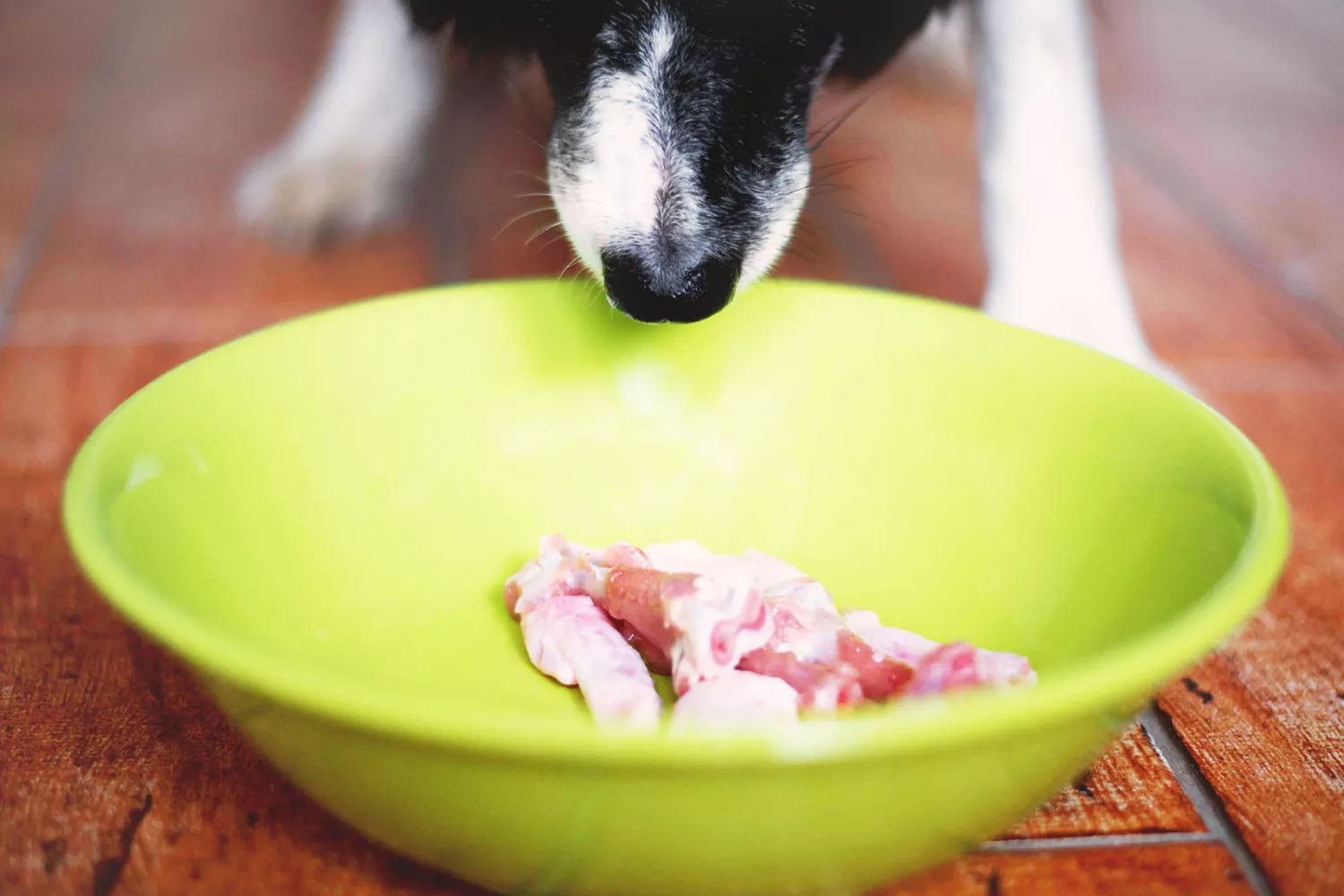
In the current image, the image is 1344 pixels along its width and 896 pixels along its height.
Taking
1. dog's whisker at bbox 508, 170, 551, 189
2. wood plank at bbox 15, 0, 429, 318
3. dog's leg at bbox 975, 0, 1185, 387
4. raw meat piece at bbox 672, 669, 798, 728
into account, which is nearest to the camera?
raw meat piece at bbox 672, 669, 798, 728

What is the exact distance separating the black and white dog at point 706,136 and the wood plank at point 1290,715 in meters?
0.26

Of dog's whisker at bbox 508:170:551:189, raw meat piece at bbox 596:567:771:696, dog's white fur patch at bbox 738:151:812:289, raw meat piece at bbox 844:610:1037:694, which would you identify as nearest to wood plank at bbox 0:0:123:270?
dog's whisker at bbox 508:170:551:189

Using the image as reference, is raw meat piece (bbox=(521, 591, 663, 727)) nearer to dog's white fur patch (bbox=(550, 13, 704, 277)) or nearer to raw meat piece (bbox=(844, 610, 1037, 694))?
raw meat piece (bbox=(844, 610, 1037, 694))

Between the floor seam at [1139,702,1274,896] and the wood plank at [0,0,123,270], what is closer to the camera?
the floor seam at [1139,702,1274,896]

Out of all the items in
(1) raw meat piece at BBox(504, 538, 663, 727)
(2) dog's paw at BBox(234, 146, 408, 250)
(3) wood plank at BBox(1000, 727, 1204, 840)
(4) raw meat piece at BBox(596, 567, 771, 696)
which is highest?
(4) raw meat piece at BBox(596, 567, 771, 696)

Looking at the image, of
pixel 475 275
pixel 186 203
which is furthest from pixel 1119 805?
pixel 186 203

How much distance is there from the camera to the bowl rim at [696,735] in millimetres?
361

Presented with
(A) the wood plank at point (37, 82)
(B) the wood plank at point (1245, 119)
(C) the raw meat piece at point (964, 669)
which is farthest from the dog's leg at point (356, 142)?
(C) the raw meat piece at point (964, 669)

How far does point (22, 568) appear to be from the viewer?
2.51 ft

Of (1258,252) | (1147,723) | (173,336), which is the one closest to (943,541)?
(1147,723)

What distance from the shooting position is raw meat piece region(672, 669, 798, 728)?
0.51 meters

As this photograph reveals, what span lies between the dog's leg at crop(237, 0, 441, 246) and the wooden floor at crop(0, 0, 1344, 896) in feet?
0.17

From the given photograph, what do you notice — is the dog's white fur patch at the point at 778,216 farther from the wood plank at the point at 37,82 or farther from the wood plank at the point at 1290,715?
the wood plank at the point at 37,82

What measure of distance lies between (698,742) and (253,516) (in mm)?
350
